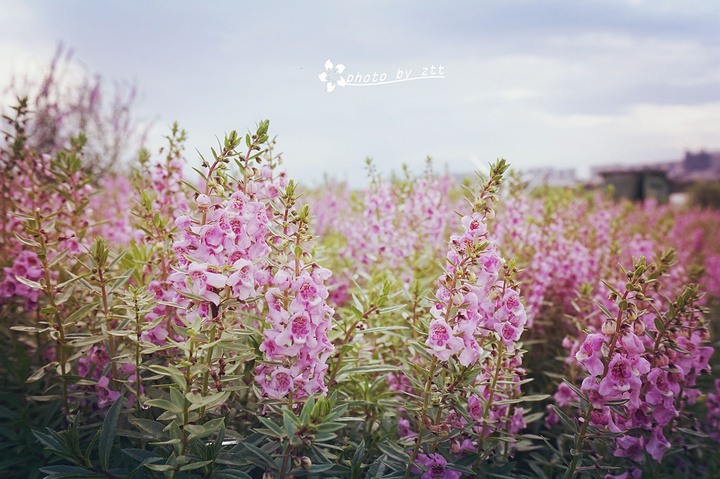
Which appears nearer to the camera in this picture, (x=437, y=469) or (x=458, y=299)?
(x=458, y=299)

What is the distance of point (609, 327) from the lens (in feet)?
6.11

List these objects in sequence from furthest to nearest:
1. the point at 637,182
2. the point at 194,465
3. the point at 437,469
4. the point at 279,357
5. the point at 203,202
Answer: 1. the point at 637,182
2. the point at 437,469
3. the point at 279,357
4. the point at 203,202
5. the point at 194,465

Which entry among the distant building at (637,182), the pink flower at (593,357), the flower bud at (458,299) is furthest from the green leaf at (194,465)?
the distant building at (637,182)

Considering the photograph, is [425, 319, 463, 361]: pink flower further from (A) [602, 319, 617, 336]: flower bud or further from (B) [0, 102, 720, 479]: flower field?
(A) [602, 319, 617, 336]: flower bud

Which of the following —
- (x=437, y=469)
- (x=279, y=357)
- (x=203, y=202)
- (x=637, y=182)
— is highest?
(x=203, y=202)

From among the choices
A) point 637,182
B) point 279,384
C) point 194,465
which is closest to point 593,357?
point 279,384

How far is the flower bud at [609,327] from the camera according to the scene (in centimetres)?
186

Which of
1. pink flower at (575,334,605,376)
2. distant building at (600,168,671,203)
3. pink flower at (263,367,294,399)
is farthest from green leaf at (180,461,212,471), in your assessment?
distant building at (600,168,671,203)

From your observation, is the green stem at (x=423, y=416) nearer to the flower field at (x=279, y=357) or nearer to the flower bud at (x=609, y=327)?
the flower field at (x=279, y=357)

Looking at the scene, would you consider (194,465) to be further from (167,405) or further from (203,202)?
(203,202)

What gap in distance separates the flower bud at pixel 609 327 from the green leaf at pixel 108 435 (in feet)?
6.07

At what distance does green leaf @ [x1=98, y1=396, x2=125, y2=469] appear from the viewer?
1.77 metres

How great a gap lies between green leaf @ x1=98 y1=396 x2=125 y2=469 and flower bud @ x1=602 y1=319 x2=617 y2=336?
1.85 metres

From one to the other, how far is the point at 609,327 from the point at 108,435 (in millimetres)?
1891
